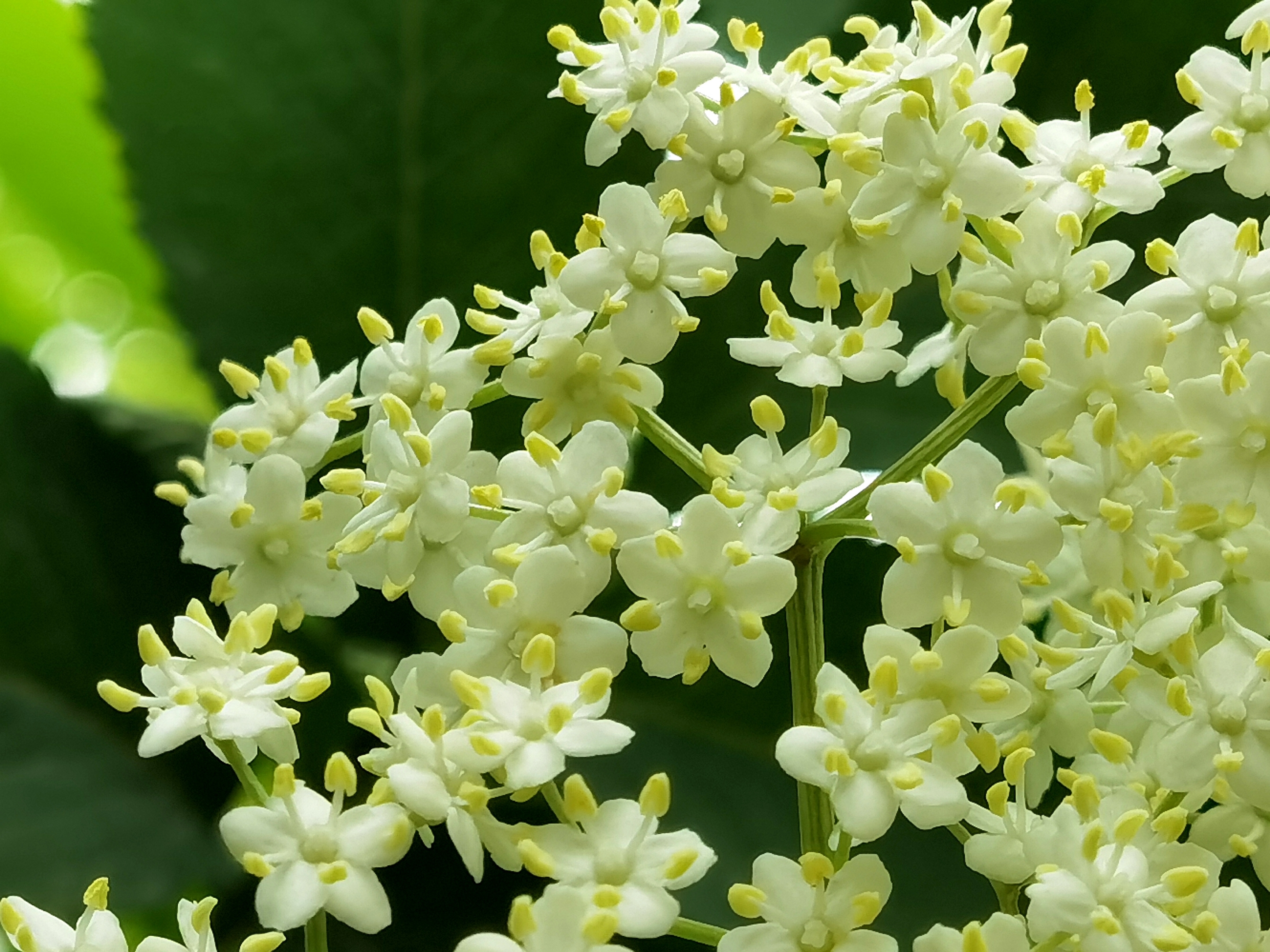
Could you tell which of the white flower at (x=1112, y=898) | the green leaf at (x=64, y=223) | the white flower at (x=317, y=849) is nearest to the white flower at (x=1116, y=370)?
the white flower at (x=1112, y=898)

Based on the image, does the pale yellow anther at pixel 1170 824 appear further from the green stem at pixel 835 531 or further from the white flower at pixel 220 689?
the white flower at pixel 220 689

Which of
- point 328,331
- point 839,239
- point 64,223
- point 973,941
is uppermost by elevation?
point 64,223

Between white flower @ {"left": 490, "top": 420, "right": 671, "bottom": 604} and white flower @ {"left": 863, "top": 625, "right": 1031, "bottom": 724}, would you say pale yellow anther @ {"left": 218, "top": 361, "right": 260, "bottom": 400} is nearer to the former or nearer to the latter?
white flower @ {"left": 490, "top": 420, "right": 671, "bottom": 604}

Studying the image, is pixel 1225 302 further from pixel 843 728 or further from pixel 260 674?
pixel 260 674

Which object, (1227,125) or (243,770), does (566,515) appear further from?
(1227,125)

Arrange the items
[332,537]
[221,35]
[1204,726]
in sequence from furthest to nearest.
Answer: [221,35] → [332,537] → [1204,726]

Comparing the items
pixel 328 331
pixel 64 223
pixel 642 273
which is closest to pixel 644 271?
pixel 642 273

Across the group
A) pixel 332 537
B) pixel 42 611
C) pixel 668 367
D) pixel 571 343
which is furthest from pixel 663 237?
pixel 42 611
